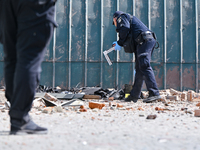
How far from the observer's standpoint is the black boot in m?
1.96

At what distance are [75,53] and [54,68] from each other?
0.68 metres

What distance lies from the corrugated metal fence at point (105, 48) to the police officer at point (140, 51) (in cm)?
244

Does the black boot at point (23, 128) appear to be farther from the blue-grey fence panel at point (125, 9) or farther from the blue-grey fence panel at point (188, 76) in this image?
the blue-grey fence panel at point (188, 76)

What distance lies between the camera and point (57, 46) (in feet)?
25.3

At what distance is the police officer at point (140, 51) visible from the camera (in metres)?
4.91

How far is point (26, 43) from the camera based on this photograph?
190cm

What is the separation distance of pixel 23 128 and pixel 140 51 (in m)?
3.37

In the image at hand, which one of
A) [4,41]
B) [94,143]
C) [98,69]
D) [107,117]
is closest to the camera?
[94,143]

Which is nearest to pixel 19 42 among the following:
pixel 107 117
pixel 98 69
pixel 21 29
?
pixel 21 29

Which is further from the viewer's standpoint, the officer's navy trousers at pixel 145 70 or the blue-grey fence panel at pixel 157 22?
the blue-grey fence panel at pixel 157 22

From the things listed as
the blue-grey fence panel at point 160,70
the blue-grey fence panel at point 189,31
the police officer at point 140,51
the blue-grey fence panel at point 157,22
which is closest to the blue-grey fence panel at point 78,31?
the blue-grey fence panel at point 157,22

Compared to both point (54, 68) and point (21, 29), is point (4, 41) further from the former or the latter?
point (54, 68)

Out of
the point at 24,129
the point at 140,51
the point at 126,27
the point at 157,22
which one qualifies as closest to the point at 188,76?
the point at 157,22

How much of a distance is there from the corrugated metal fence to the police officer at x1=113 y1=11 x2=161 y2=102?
244 cm
